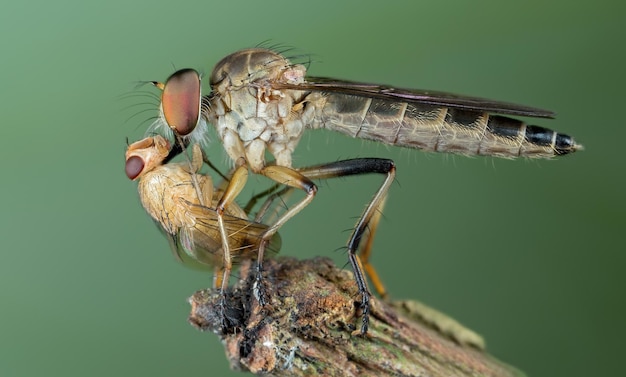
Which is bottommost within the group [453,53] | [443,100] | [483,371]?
[483,371]

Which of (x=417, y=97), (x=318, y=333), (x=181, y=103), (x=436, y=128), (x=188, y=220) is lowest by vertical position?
(x=318, y=333)

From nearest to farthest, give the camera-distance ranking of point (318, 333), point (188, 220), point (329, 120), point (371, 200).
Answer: point (318, 333) < point (188, 220) < point (371, 200) < point (329, 120)

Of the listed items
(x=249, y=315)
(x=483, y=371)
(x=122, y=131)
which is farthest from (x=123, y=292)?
(x=483, y=371)

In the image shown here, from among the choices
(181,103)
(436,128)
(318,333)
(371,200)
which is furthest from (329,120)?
(318,333)

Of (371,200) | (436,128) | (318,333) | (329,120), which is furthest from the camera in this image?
(329,120)

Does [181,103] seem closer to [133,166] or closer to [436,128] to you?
[133,166]

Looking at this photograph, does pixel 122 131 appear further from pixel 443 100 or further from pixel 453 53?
pixel 453 53
